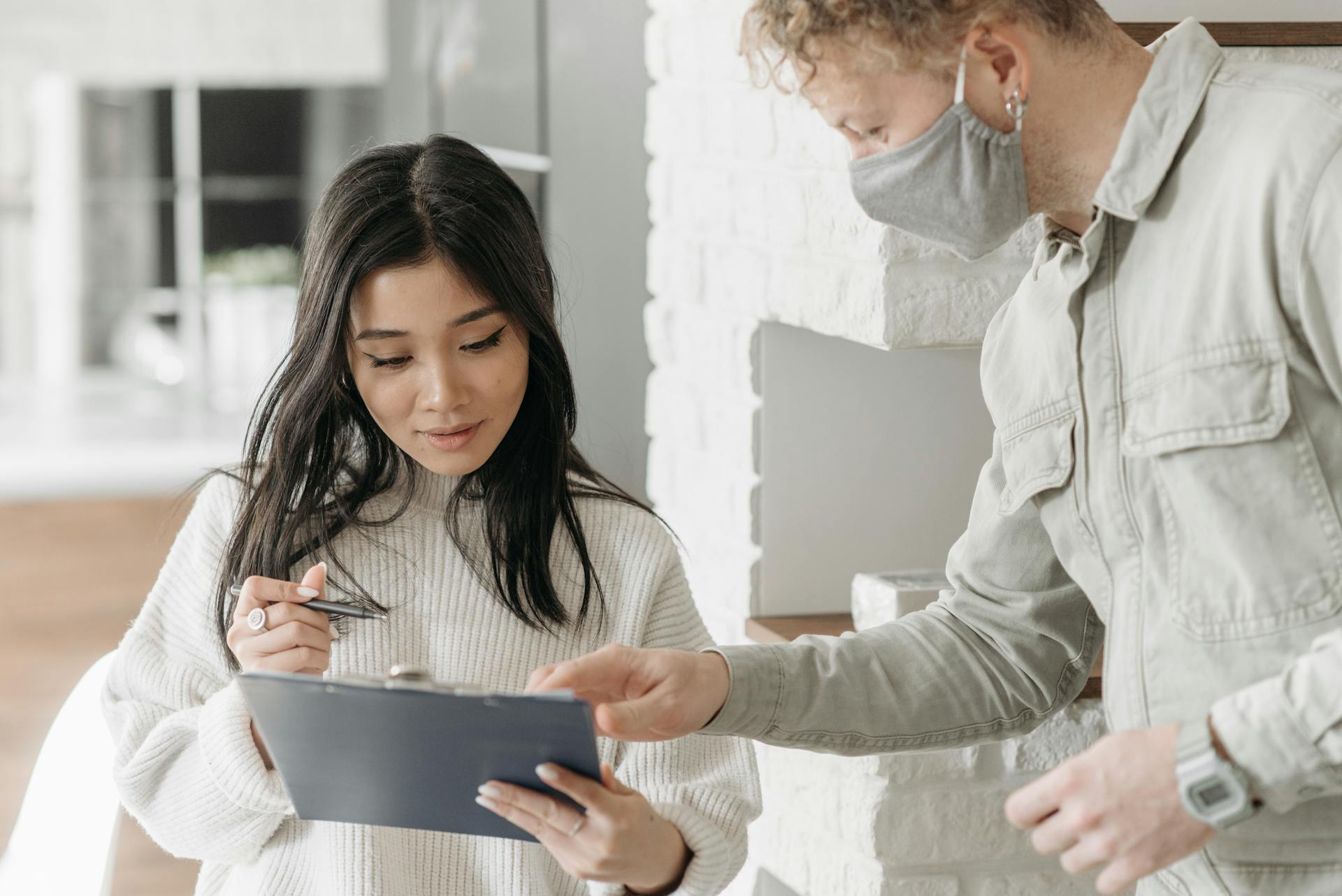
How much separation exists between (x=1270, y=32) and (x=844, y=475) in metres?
→ 0.70

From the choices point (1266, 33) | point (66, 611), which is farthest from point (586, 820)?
point (66, 611)

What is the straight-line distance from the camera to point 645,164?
2438mm

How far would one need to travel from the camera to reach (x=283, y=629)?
1341 mm

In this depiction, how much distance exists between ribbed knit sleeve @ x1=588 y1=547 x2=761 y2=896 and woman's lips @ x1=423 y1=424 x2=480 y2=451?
0.24 m

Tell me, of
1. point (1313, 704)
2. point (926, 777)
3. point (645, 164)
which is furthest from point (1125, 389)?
point (645, 164)

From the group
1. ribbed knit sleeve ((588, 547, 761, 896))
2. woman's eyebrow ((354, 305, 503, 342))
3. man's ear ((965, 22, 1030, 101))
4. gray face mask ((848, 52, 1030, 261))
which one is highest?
man's ear ((965, 22, 1030, 101))

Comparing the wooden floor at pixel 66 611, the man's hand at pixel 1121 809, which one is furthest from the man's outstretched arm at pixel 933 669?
the wooden floor at pixel 66 611

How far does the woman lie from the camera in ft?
4.74

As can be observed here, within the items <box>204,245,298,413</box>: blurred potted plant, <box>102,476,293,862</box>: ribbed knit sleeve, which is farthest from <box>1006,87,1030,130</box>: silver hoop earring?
<box>204,245,298,413</box>: blurred potted plant

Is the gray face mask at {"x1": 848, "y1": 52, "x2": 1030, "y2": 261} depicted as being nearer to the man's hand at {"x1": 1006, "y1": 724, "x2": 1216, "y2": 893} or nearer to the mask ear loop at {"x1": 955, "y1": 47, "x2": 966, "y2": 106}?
the mask ear loop at {"x1": 955, "y1": 47, "x2": 966, "y2": 106}

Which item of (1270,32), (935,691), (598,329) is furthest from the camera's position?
(598,329)

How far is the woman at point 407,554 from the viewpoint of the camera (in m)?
1.44

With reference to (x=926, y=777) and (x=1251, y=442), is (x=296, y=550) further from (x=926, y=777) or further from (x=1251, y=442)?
(x=1251, y=442)

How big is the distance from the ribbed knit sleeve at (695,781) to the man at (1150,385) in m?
0.14
